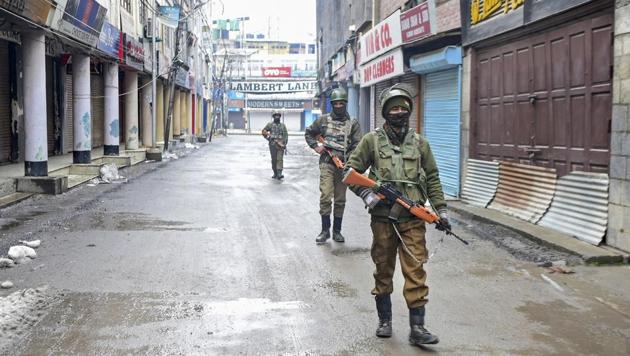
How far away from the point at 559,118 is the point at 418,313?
214 inches

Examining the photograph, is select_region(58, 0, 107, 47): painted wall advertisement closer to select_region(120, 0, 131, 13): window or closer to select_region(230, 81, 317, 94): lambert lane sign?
select_region(120, 0, 131, 13): window

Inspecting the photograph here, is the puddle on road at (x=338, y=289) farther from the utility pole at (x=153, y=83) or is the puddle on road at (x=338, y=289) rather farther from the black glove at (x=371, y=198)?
the utility pole at (x=153, y=83)

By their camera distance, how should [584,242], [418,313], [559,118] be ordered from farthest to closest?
[559,118] < [584,242] < [418,313]

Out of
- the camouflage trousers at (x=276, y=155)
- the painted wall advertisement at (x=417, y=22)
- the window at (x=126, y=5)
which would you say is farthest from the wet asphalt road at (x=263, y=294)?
the window at (x=126, y=5)

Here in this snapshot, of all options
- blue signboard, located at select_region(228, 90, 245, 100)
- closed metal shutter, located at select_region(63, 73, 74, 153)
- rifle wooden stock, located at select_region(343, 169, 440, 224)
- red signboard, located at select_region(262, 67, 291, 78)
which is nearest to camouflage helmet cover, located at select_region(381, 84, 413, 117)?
rifle wooden stock, located at select_region(343, 169, 440, 224)

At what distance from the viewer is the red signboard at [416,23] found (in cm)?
1471

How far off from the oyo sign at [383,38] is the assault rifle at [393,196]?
1217 cm

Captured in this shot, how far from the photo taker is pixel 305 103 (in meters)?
83.4

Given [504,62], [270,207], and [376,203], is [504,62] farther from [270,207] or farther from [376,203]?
[376,203]

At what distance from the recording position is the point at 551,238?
7965mm

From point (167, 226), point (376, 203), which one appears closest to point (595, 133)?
point (376, 203)

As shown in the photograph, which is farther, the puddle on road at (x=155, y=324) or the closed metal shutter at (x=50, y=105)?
the closed metal shutter at (x=50, y=105)

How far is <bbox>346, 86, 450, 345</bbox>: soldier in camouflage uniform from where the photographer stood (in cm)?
454

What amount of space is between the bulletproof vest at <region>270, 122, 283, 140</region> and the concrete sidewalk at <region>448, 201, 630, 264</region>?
6.93m
